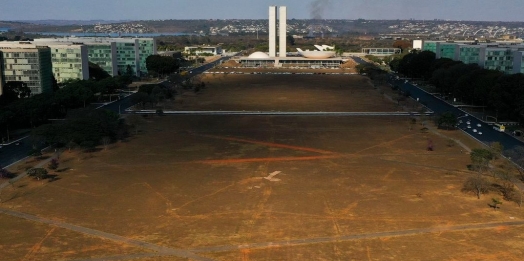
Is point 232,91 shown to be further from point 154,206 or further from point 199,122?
point 154,206

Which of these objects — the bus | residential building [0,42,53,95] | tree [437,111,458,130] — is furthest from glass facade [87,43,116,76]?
the bus

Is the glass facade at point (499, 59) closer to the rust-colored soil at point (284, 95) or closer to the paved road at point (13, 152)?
the rust-colored soil at point (284, 95)

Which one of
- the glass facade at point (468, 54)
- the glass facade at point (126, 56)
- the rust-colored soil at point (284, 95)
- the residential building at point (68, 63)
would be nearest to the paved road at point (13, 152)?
the rust-colored soil at point (284, 95)

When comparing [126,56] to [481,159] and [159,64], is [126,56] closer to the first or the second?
[159,64]

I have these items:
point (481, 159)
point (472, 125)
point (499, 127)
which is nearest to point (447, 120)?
point (472, 125)

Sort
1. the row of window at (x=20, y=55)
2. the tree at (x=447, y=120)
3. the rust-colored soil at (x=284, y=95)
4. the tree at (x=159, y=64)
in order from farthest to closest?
the tree at (x=159, y=64), the rust-colored soil at (x=284, y=95), the row of window at (x=20, y=55), the tree at (x=447, y=120)

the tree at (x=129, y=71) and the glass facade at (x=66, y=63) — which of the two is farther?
the tree at (x=129, y=71)
